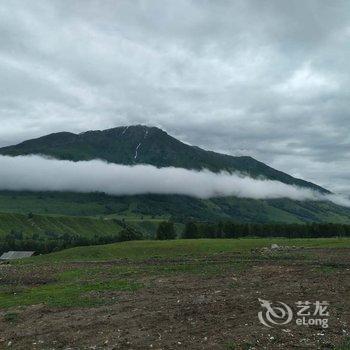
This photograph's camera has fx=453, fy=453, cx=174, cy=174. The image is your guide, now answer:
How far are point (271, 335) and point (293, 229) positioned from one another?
15247 cm

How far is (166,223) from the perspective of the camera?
136 metres

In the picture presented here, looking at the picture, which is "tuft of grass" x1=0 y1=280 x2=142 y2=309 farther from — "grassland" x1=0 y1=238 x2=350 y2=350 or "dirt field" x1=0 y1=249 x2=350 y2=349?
"dirt field" x1=0 y1=249 x2=350 y2=349

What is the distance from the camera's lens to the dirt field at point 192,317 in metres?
19.1

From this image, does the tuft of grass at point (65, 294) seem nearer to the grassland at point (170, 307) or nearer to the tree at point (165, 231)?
the grassland at point (170, 307)

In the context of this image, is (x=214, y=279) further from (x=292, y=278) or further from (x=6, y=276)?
(x=6, y=276)

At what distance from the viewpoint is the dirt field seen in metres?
19.1

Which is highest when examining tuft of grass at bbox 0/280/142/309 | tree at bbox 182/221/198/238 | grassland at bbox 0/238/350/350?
grassland at bbox 0/238/350/350

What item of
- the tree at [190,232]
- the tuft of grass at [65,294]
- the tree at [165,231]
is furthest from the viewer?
the tree at [190,232]

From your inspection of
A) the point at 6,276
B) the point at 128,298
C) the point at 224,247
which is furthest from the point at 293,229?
the point at 128,298

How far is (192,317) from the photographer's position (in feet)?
74.9

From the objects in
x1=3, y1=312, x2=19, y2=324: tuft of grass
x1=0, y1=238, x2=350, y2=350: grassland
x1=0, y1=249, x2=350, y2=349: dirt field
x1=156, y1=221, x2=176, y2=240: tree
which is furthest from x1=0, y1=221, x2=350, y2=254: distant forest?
x1=3, y1=312, x2=19, y2=324: tuft of grass

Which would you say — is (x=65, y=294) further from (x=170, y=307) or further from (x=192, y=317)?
(x=192, y=317)

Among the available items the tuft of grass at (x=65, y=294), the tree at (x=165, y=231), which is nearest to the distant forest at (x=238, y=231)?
the tree at (x=165, y=231)

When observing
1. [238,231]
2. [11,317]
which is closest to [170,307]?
[11,317]
